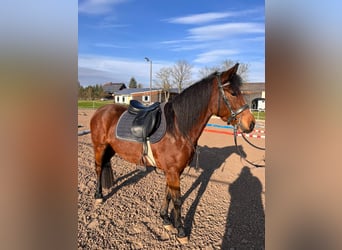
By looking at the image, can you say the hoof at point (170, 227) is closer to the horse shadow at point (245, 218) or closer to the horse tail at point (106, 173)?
the horse shadow at point (245, 218)

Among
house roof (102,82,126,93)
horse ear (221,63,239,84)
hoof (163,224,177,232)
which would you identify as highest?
house roof (102,82,126,93)

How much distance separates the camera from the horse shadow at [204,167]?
349cm

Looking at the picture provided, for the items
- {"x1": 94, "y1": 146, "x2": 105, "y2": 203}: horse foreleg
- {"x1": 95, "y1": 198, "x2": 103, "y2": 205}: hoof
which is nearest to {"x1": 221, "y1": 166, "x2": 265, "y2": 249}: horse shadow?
{"x1": 95, "y1": 198, "x2": 103, "y2": 205}: hoof

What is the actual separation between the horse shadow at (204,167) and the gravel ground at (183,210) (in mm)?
17

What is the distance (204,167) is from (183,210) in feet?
7.77

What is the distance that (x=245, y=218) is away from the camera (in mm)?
3395

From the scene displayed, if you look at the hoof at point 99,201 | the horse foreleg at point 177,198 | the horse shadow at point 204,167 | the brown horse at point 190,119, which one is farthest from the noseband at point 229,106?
the hoof at point 99,201

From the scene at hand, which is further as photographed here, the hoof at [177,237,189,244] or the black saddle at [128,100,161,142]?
the black saddle at [128,100,161,142]

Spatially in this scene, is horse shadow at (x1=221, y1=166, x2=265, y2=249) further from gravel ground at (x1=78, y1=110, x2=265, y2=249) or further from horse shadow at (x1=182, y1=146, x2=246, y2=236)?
horse shadow at (x1=182, y1=146, x2=246, y2=236)

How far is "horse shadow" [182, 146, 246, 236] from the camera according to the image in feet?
11.5

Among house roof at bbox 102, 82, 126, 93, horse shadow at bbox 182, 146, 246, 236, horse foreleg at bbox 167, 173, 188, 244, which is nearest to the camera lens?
horse foreleg at bbox 167, 173, 188, 244
